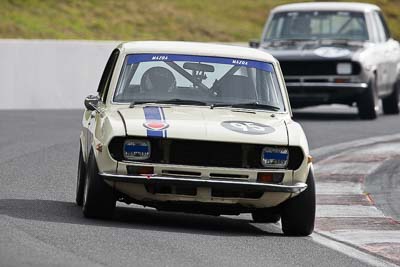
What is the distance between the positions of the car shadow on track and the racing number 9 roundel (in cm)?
75

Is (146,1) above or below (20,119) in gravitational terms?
below

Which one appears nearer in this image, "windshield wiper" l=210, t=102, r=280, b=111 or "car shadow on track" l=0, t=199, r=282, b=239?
"car shadow on track" l=0, t=199, r=282, b=239

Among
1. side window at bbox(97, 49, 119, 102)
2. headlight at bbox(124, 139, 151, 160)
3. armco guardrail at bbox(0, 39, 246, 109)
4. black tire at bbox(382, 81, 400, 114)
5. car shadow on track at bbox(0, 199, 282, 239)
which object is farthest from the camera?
black tire at bbox(382, 81, 400, 114)

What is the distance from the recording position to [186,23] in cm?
4272

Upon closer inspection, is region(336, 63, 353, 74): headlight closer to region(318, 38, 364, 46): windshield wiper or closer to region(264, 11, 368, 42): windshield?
region(318, 38, 364, 46): windshield wiper

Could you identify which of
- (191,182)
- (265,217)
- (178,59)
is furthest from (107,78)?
(191,182)

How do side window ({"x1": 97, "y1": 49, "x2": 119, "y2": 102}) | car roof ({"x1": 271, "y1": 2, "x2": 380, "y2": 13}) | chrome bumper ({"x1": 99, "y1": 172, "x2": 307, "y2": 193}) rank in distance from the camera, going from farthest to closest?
car roof ({"x1": 271, "y1": 2, "x2": 380, "y2": 13})
side window ({"x1": 97, "y1": 49, "x2": 119, "y2": 102})
chrome bumper ({"x1": 99, "y1": 172, "x2": 307, "y2": 193})

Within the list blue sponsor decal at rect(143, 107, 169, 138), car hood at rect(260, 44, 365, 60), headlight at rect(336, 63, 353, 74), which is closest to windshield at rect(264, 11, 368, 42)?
car hood at rect(260, 44, 365, 60)

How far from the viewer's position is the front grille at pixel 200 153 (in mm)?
10453

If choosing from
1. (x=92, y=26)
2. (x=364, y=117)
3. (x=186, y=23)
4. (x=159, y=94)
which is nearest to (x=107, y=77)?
(x=159, y=94)

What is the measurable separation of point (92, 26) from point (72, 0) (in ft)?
6.14

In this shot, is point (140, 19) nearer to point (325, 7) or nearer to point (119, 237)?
point (325, 7)

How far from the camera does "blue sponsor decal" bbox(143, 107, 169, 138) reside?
10.4m

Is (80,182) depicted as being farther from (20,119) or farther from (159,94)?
(20,119)
